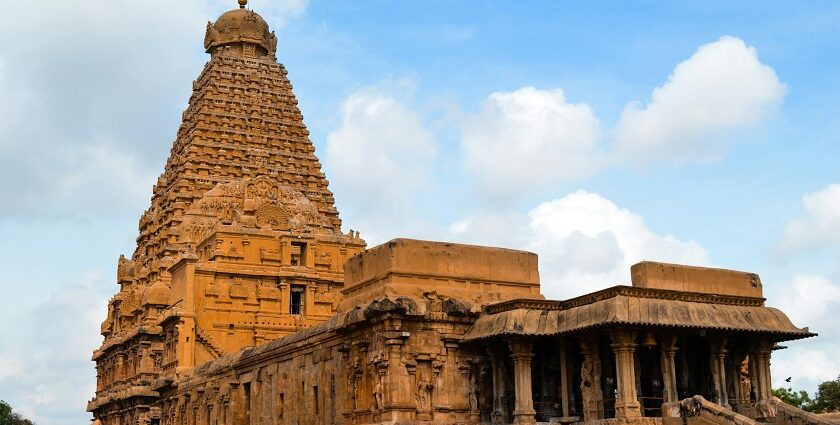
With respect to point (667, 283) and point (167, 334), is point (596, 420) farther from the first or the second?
point (167, 334)

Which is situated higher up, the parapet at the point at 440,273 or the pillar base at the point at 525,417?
the parapet at the point at 440,273

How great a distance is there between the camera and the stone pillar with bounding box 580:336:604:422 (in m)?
30.1

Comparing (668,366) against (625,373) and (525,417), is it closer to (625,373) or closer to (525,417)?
(625,373)

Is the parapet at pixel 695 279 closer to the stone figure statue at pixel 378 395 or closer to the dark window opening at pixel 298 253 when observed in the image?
the stone figure statue at pixel 378 395

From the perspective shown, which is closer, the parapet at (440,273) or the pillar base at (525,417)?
the pillar base at (525,417)

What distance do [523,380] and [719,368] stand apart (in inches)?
210

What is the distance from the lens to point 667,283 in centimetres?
3203

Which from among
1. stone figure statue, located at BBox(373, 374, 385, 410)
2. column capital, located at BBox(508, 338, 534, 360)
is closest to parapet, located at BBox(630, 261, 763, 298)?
column capital, located at BBox(508, 338, 534, 360)

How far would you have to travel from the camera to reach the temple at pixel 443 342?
97.1 ft

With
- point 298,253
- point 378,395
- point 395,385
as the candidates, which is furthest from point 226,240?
point 395,385

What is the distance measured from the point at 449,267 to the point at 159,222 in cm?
3358

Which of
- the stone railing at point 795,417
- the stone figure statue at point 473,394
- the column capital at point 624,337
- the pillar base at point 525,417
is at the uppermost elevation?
the column capital at point 624,337

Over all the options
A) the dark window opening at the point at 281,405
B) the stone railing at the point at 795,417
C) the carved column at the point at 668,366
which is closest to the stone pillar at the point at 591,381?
the carved column at the point at 668,366

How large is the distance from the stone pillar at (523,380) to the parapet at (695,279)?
3.62m
